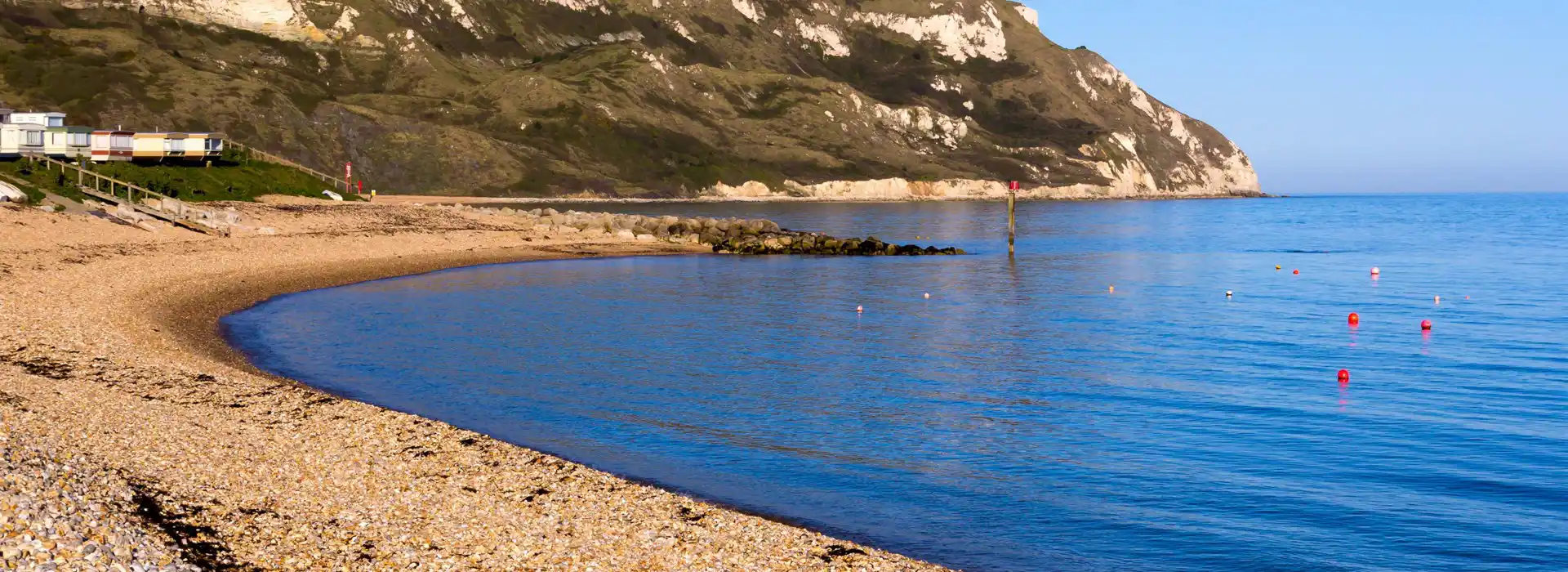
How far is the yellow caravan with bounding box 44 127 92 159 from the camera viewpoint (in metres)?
97.3

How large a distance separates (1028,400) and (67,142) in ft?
301

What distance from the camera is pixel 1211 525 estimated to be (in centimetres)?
2153

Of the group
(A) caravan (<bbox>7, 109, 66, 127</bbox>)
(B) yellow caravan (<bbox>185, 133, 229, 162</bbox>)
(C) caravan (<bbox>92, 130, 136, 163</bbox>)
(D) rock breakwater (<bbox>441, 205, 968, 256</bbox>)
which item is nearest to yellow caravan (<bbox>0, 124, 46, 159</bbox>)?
(A) caravan (<bbox>7, 109, 66, 127</bbox>)

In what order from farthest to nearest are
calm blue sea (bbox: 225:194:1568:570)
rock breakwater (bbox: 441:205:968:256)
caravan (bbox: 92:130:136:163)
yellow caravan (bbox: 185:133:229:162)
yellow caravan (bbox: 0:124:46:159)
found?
yellow caravan (bbox: 185:133:229:162), caravan (bbox: 92:130:136:163), rock breakwater (bbox: 441:205:968:256), yellow caravan (bbox: 0:124:46:159), calm blue sea (bbox: 225:194:1568:570)

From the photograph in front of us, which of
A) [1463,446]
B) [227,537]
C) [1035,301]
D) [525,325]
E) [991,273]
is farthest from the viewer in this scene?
[991,273]

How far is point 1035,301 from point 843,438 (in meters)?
37.4

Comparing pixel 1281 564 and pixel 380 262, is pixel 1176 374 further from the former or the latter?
pixel 380 262

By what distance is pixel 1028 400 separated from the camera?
34438 mm

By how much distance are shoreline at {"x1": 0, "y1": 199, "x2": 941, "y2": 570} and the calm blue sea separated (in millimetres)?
2340

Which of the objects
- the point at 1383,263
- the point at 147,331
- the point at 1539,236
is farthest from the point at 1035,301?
the point at 1539,236

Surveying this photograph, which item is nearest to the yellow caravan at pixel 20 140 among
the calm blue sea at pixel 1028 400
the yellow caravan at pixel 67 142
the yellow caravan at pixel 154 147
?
the yellow caravan at pixel 67 142

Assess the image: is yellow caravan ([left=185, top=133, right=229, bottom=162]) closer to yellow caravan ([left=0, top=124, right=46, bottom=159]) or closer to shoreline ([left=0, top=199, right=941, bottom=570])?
yellow caravan ([left=0, top=124, right=46, bottom=159])

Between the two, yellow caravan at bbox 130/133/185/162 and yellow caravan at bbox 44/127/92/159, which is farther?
yellow caravan at bbox 130/133/185/162

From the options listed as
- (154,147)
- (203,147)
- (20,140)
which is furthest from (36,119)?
(203,147)
